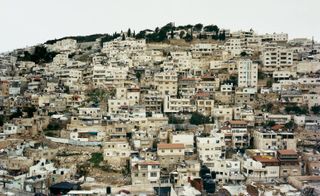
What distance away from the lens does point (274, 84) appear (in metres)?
21.5

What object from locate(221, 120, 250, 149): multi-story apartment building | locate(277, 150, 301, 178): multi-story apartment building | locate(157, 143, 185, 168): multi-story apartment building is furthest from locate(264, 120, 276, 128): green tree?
locate(157, 143, 185, 168): multi-story apartment building

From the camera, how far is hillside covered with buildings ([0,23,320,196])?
14781 millimetres

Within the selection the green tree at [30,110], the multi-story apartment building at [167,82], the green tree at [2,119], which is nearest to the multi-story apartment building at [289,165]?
the multi-story apartment building at [167,82]

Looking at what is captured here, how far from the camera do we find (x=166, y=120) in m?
18.2

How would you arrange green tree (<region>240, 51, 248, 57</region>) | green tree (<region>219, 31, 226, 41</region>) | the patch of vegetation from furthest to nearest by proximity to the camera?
green tree (<region>219, 31, 226, 41</region>)
the patch of vegetation
green tree (<region>240, 51, 248, 57</region>)

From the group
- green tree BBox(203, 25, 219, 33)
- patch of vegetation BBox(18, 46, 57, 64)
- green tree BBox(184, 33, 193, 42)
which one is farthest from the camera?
green tree BBox(203, 25, 219, 33)

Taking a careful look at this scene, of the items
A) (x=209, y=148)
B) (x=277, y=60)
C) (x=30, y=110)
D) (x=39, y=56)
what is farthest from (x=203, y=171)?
(x=39, y=56)

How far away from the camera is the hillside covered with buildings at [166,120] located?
14.8 meters

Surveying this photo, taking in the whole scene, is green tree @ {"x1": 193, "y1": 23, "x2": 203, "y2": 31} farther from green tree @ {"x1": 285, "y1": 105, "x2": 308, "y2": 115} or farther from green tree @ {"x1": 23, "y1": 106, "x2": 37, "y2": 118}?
green tree @ {"x1": 23, "y1": 106, "x2": 37, "y2": 118}

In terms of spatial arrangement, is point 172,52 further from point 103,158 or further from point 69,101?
point 103,158

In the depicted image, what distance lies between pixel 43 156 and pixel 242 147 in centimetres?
621

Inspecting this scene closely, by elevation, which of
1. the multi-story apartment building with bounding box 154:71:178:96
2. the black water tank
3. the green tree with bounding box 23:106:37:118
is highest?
the multi-story apartment building with bounding box 154:71:178:96

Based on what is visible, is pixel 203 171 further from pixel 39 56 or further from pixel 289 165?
pixel 39 56

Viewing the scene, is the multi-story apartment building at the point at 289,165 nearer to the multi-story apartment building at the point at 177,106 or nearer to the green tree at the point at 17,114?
the multi-story apartment building at the point at 177,106
